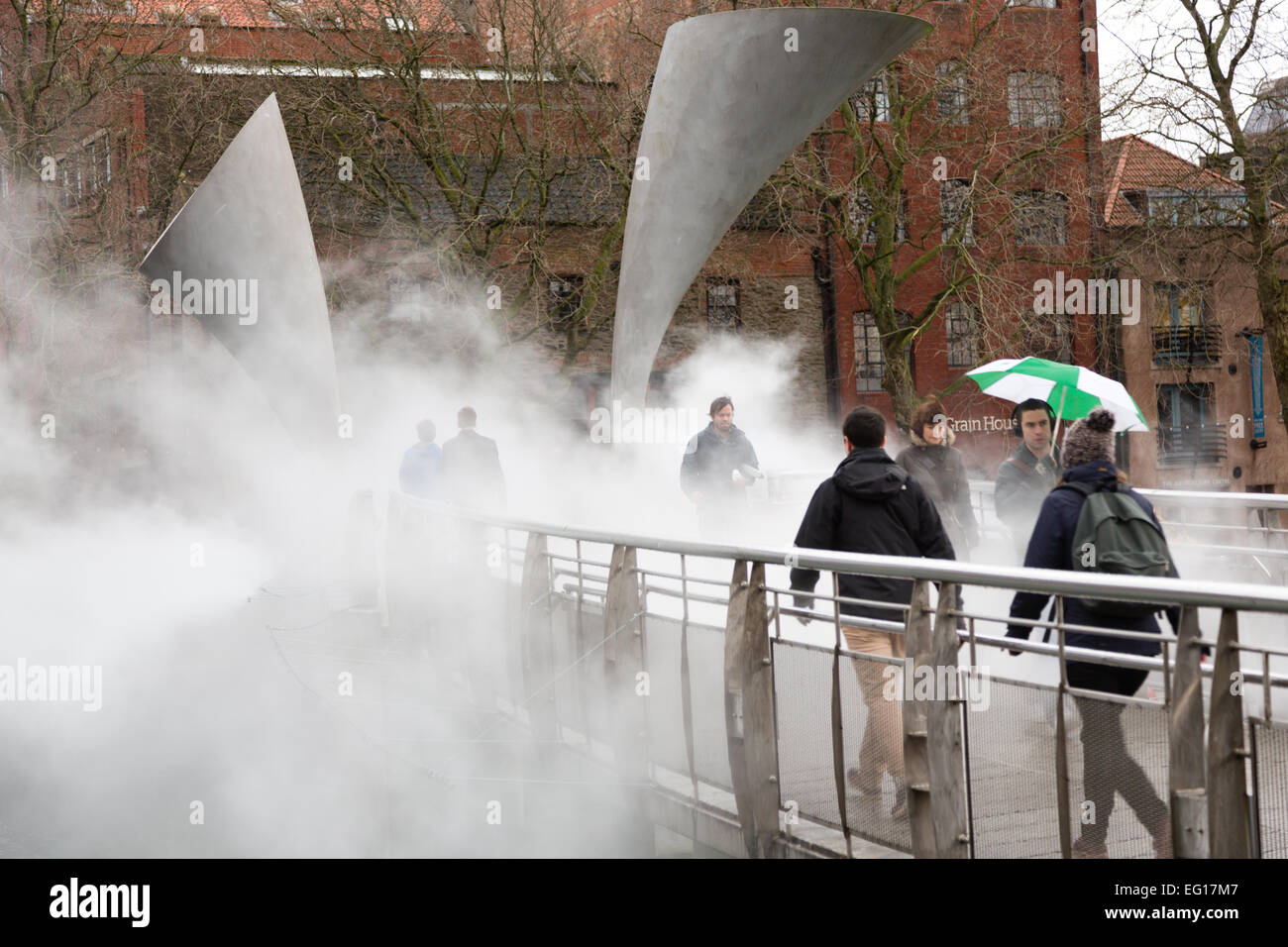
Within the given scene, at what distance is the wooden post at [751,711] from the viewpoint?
5359 millimetres

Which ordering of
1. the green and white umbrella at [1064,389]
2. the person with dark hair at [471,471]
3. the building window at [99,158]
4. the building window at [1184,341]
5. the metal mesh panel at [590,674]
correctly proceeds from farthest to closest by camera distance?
the building window at [1184,341], the building window at [99,158], the person with dark hair at [471,471], the green and white umbrella at [1064,389], the metal mesh panel at [590,674]

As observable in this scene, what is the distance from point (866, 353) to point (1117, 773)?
3054cm

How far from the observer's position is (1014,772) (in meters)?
4.19

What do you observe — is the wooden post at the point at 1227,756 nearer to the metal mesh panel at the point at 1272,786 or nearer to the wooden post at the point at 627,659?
the metal mesh panel at the point at 1272,786

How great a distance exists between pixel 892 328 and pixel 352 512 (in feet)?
52.4

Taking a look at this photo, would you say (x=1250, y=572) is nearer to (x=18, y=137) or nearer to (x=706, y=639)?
(x=706, y=639)

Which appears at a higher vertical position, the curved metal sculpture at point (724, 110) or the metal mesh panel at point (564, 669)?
the curved metal sculpture at point (724, 110)

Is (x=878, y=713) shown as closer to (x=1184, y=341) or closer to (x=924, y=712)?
(x=924, y=712)

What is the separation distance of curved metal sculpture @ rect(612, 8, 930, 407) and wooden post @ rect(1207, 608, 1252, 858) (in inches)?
267

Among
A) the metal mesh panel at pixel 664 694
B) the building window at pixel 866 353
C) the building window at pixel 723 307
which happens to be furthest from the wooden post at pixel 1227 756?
the building window at pixel 866 353

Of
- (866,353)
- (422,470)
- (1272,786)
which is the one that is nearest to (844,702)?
(1272,786)

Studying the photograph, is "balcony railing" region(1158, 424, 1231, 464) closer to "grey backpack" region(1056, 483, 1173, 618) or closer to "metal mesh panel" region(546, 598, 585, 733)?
"metal mesh panel" region(546, 598, 585, 733)

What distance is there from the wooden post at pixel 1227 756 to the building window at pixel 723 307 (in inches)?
1148

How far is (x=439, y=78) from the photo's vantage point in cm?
2600
